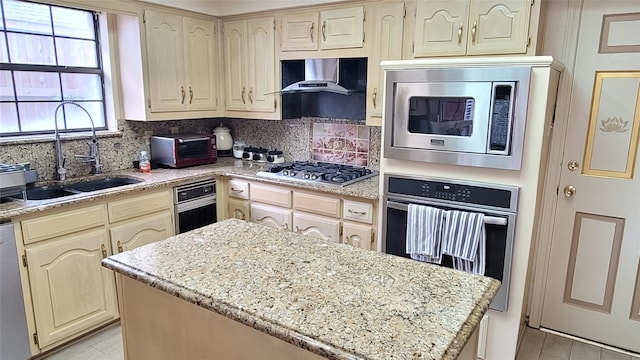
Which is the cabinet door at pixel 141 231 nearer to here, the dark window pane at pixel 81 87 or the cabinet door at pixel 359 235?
the dark window pane at pixel 81 87

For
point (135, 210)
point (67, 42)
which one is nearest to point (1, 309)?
point (135, 210)

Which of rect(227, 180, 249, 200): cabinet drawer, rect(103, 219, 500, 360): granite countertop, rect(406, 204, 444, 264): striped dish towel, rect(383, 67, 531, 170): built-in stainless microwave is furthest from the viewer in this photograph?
rect(227, 180, 249, 200): cabinet drawer

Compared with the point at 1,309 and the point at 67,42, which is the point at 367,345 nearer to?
the point at 1,309

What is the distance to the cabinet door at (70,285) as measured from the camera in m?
2.32

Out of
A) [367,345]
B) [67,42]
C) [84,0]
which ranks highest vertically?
[84,0]

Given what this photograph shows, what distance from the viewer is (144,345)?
1429 mm

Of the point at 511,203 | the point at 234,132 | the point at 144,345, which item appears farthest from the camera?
the point at 234,132

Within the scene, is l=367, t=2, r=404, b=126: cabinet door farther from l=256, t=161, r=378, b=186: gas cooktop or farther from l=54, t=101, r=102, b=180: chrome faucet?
l=54, t=101, r=102, b=180: chrome faucet

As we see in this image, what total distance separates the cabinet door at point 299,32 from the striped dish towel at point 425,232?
4.89ft

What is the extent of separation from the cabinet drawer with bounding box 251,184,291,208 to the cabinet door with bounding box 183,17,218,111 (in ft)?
3.01

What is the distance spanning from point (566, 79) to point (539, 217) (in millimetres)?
863

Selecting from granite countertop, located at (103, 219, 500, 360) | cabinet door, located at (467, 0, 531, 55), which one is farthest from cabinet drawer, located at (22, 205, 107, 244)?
cabinet door, located at (467, 0, 531, 55)

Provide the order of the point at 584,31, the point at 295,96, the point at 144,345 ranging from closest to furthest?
the point at 144,345 < the point at 584,31 < the point at 295,96

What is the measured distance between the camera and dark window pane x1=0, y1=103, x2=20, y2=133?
8.73ft
